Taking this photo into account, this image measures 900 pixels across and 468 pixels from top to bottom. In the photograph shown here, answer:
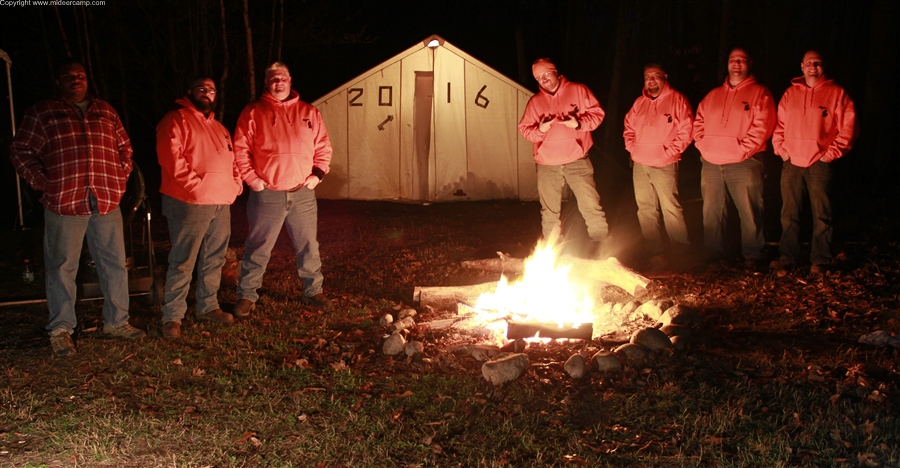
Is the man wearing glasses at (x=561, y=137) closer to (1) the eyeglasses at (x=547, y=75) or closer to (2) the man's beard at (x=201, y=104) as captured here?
(1) the eyeglasses at (x=547, y=75)

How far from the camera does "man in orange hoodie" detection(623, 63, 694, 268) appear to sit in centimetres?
675

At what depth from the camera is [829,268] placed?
6438 millimetres

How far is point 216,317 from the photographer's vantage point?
5.51 meters

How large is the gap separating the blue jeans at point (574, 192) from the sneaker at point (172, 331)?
11.7 ft

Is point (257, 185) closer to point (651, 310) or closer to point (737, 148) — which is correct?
point (651, 310)

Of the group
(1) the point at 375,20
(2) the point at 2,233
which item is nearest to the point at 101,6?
(2) the point at 2,233

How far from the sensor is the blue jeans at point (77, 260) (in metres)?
4.81

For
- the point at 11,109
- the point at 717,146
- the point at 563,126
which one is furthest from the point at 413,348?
the point at 11,109

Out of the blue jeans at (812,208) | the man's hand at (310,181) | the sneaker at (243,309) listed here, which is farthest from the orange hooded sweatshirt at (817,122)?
the sneaker at (243,309)

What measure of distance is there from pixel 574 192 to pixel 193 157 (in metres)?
3.66

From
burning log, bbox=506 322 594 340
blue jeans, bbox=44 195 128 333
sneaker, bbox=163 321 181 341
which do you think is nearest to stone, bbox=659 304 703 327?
burning log, bbox=506 322 594 340

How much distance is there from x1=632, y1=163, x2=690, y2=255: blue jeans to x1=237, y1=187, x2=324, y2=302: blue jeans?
3343 millimetres

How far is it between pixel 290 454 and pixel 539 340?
6.91 feet

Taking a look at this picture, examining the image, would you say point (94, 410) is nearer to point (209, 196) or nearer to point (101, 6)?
point (209, 196)
